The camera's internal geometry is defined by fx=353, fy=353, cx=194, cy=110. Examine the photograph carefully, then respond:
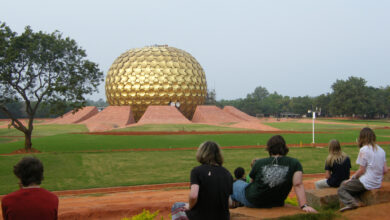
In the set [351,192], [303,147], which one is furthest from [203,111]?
[351,192]

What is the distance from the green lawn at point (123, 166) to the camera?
1108 centimetres

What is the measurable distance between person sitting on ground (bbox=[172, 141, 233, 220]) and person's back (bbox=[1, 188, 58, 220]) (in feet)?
4.90

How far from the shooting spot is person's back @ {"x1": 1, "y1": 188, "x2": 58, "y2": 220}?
3375 mm

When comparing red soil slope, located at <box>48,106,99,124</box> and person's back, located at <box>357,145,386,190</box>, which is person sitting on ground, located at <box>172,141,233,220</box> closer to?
person's back, located at <box>357,145,386,190</box>

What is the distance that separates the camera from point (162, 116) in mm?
40625

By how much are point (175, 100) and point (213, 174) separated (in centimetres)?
4362

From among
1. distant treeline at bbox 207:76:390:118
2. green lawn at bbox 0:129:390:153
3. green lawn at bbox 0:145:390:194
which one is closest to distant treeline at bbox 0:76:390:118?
distant treeline at bbox 207:76:390:118

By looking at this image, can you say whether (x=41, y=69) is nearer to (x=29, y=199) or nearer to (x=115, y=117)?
(x=29, y=199)

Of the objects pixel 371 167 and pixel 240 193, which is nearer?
pixel 240 193

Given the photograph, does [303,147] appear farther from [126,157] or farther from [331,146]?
[331,146]

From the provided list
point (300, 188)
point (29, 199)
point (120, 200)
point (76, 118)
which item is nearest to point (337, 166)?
point (300, 188)

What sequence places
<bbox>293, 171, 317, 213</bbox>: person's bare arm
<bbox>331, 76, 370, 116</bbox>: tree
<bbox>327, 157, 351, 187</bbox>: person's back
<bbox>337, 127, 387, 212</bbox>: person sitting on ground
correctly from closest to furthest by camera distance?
<bbox>293, 171, 317, 213</bbox>: person's bare arm < <bbox>337, 127, 387, 212</bbox>: person sitting on ground < <bbox>327, 157, 351, 187</bbox>: person's back < <bbox>331, 76, 370, 116</bbox>: tree

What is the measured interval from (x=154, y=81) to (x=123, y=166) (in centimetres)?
3336

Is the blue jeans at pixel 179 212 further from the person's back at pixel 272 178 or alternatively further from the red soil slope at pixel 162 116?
the red soil slope at pixel 162 116
